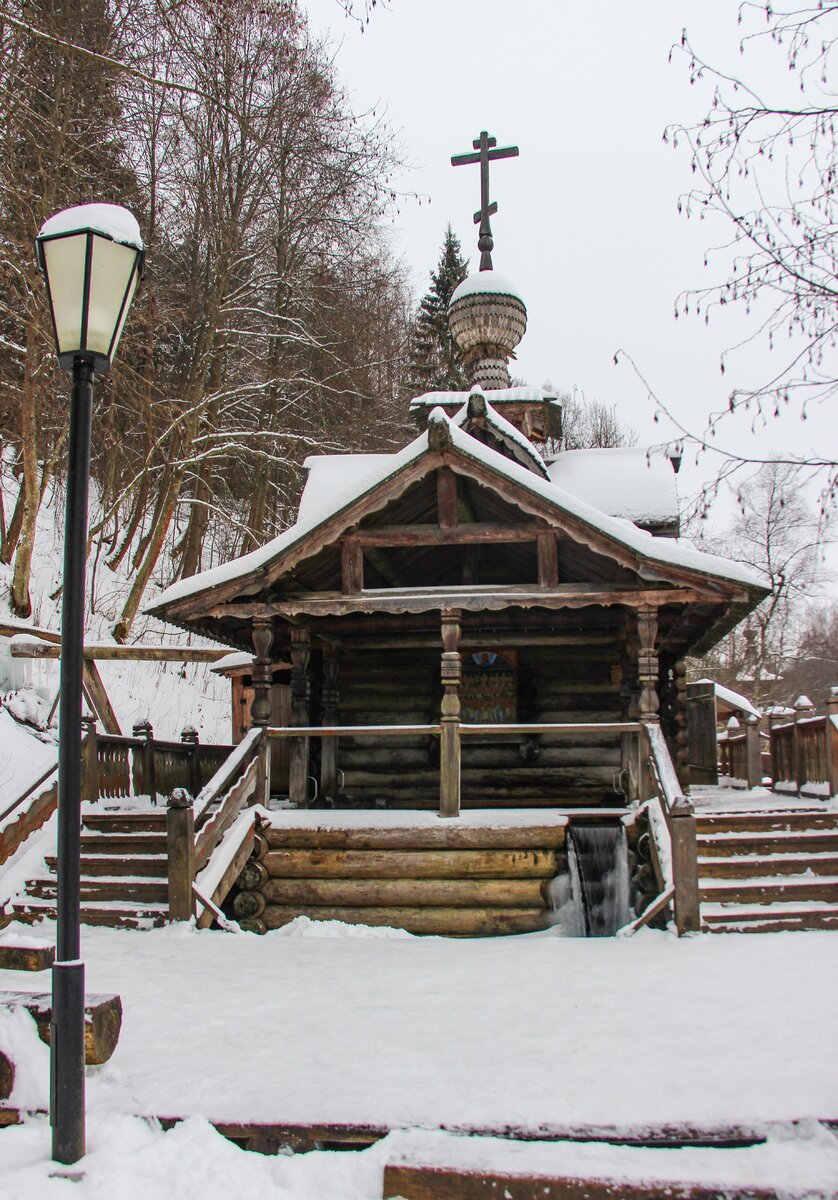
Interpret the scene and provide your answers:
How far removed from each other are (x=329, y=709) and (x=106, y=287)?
9595 mm

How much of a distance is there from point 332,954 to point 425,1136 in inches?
165

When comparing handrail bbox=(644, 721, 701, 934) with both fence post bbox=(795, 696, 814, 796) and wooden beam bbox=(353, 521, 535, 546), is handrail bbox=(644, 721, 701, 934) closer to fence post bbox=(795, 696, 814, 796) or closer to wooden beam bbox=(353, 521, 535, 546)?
wooden beam bbox=(353, 521, 535, 546)

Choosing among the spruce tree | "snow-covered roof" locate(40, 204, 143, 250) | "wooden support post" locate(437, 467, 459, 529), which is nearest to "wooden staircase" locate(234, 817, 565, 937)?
"wooden support post" locate(437, 467, 459, 529)

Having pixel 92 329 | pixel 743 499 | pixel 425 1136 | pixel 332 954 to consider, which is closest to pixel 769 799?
pixel 332 954

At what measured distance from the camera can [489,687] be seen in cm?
1345

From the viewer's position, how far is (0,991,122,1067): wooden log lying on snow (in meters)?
4.26

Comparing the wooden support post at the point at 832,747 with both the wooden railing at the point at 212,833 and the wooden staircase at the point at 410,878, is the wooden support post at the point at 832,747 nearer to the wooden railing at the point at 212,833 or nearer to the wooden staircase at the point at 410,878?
the wooden staircase at the point at 410,878

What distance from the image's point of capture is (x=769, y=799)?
13.0m

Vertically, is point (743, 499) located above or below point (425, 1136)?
above

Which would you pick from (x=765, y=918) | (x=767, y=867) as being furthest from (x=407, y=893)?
(x=767, y=867)

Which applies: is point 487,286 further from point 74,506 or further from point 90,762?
point 74,506

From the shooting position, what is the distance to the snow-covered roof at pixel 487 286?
1964 cm

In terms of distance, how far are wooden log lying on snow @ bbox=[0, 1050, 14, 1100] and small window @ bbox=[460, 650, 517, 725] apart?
9.38 metres

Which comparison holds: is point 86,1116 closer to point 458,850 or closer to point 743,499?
point 743,499
